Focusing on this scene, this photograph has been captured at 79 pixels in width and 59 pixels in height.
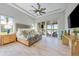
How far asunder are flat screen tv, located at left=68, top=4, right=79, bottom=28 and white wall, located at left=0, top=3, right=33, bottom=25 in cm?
104

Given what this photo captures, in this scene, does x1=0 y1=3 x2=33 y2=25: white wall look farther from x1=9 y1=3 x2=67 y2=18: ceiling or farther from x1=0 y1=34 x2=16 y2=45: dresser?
x1=0 y1=34 x2=16 y2=45: dresser

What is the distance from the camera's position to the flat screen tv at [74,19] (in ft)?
8.30

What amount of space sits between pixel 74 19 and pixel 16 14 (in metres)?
1.50

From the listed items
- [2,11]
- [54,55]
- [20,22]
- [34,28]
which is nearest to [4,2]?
[2,11]

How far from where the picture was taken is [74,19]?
2.64 m

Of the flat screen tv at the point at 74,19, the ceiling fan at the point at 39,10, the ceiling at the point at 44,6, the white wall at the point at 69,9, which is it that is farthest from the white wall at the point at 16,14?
the flat screen tv at the point at 74,19

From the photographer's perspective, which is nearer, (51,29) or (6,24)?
(6,24)

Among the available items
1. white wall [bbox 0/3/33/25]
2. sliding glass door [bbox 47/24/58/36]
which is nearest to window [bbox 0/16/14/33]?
white wall [bbox 0/3/33/25]

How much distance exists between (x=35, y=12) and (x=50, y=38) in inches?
31.7

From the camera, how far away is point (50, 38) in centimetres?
279

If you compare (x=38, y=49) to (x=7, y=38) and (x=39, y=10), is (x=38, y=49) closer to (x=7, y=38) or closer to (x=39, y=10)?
(x=7, y=38)

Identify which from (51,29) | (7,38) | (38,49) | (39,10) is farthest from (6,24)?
(51,29)

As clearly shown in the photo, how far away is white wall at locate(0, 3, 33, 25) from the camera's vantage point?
2510 millimetres

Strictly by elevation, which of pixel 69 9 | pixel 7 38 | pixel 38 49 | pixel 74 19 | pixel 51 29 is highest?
pixel 69 9
